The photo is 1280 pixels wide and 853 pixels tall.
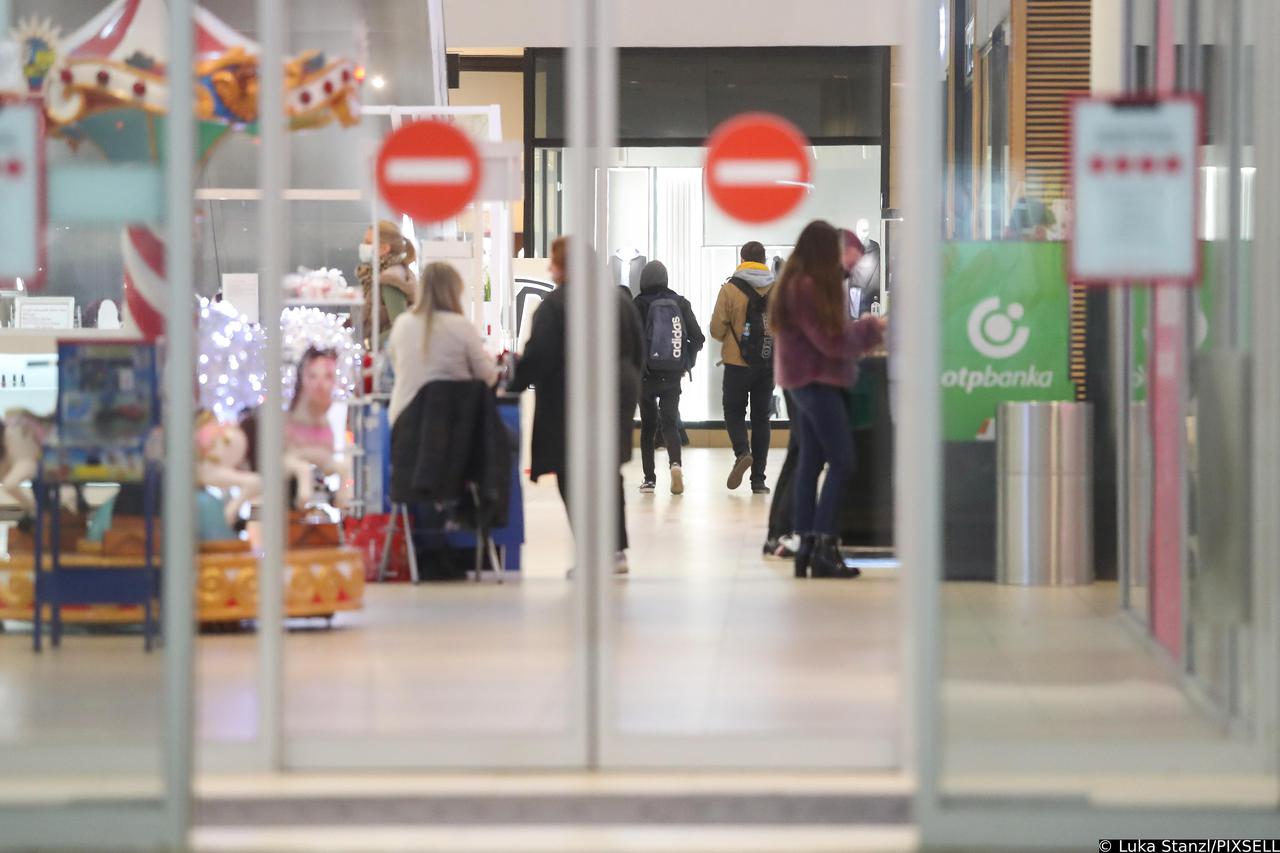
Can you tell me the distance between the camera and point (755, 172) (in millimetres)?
4863

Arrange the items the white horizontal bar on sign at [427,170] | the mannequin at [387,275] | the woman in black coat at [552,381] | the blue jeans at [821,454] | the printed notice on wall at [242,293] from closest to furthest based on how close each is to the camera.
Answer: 1. the white horizontal bar on sign at [427,170]
2. the woman in black coat at [552,381]
3. the mannequin at [387,275]
4. the blue jeans at [821,454]
5. the printed notice on wall at [242,293]

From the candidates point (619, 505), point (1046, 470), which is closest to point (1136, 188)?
point (619, 505)

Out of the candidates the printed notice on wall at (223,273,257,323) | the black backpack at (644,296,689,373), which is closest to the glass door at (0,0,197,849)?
the black backpack at (644,296,689,373)

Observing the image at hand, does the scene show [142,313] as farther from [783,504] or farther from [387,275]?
[783,504]

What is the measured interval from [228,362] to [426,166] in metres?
3.21

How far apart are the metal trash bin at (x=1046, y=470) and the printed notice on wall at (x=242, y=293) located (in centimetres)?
379

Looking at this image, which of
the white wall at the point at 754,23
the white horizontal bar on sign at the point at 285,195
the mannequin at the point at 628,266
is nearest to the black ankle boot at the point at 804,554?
the mannequin at the point at 628,266

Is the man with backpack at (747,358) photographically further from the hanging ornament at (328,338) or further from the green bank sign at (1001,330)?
the hanging ornament at (328,338)

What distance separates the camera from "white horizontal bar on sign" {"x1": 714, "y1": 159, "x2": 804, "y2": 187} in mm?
4863

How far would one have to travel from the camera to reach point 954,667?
4.50 m

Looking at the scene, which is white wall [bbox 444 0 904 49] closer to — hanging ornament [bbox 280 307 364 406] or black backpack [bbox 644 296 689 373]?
black backpack [bbox 644 296 689 373]

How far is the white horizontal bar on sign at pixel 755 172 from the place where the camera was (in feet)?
16.0

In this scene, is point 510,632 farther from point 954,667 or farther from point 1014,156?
point 1014,156

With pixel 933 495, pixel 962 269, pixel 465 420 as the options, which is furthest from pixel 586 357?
pixel 962 269
